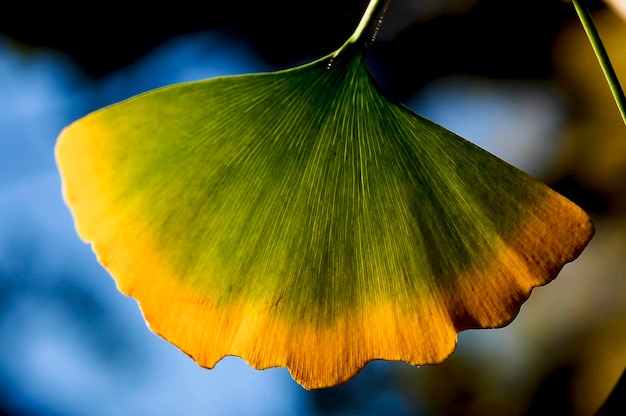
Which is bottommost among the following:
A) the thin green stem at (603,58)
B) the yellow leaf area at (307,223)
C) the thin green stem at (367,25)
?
the yellow leaf area at (307,223)

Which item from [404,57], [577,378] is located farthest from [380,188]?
[577,378]

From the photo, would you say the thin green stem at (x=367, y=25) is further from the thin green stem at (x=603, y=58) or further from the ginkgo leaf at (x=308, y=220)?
the thin green stem at (x=603, y=58)

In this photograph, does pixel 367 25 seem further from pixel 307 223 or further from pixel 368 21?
pixel 307 223

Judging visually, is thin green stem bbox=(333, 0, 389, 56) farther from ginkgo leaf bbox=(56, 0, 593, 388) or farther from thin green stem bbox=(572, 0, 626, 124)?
thin green stem bbox=(572, 0, 626, 124)

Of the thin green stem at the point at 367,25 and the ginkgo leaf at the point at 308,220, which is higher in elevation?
the thin green stem at the point at 367,25

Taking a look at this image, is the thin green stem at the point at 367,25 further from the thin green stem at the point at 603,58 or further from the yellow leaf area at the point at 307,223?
the thin green stem at the point at 603,58

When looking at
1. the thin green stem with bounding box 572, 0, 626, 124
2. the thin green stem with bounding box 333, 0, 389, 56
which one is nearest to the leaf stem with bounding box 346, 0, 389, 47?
the thin green stem with bounding box 333, 0, 389, 56

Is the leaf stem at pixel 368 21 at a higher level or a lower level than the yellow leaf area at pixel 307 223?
higher

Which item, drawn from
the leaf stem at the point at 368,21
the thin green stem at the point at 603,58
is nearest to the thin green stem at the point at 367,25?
the leaf stem at the point at 368,21
